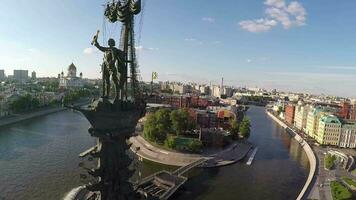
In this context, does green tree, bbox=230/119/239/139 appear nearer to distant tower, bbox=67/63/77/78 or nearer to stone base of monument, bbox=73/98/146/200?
stone base of monument, bbox=73/98/146/200

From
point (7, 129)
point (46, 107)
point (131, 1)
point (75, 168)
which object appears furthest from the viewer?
point (46, 107)

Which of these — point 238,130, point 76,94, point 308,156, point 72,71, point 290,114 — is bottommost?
point 308,156

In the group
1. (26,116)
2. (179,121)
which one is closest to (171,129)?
(179,121)

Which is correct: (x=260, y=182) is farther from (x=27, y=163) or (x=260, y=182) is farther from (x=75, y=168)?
(x=27, y=163)

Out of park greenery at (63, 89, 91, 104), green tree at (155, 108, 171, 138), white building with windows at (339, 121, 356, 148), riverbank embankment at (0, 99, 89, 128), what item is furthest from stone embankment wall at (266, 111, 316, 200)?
park greenery at (63, 89, 91, 104)

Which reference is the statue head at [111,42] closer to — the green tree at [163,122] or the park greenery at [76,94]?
the green tree at [163,122]

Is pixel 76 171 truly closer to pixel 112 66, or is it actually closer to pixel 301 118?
pixel 112 66

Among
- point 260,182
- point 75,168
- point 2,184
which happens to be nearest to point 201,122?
point 260,182
